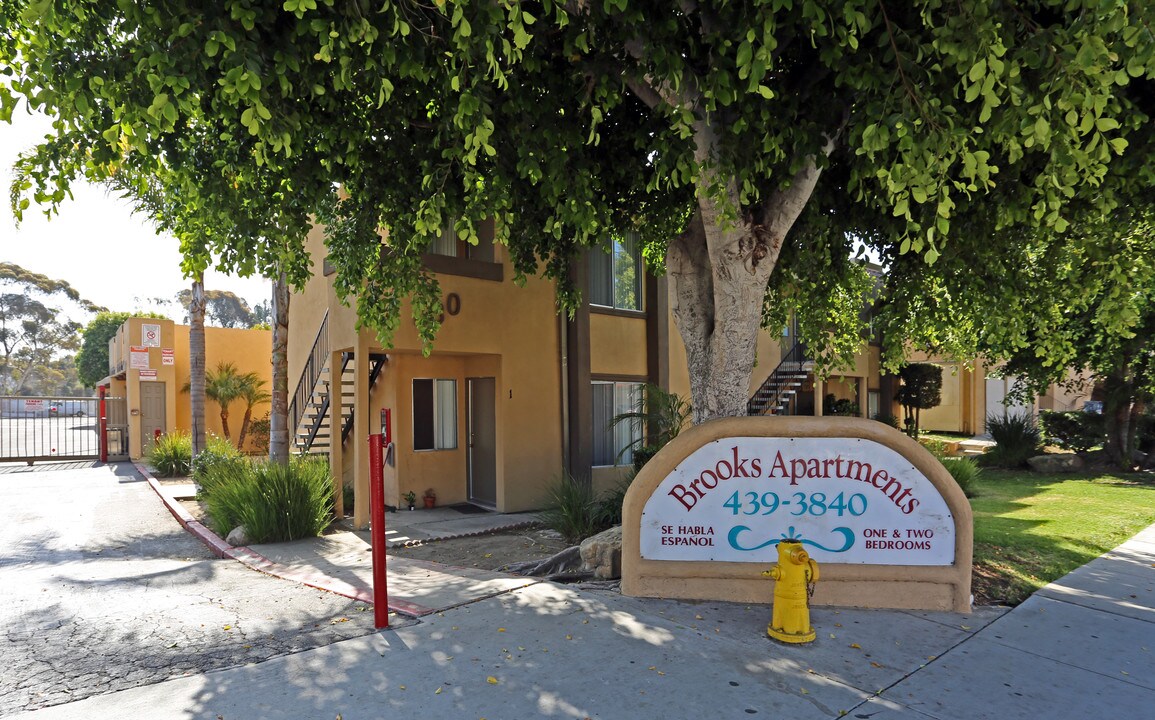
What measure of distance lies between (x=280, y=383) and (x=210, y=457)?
3.65m

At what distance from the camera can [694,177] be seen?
233 inches

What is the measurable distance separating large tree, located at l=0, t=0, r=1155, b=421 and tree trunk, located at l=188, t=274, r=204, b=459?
354 inches

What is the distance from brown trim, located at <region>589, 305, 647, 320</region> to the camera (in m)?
13.4

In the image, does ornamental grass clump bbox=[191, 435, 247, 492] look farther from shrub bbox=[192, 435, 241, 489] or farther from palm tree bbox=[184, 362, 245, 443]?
palm tree bbox=[184, 362, 245, 443]

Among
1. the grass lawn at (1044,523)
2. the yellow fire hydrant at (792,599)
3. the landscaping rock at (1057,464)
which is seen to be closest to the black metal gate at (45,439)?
the yellow fire hydrant at (792,599)

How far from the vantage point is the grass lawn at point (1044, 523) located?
284 inches

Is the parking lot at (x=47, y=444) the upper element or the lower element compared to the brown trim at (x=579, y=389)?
lower

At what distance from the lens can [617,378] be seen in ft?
44.8

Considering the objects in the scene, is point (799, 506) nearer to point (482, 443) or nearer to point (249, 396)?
point (482, 443)

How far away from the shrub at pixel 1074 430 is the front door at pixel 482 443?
15.6 metres

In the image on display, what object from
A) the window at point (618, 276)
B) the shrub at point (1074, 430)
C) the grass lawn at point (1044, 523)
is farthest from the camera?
the shrub at point (1074, 430)

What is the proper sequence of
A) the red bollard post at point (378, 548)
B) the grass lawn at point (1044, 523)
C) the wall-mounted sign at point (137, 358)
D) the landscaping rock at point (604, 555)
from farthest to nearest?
the wall-mounted sign at point (137, 358) → the grass lawn at point (1044, 523) → the landscaping rock at point (604, 555) → the red bollard post at point (378, 548)

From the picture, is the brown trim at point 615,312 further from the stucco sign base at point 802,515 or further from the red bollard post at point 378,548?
the red bollard post at point 378,548

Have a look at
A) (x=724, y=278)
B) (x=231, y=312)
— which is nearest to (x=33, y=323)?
(x=231, y=312)
